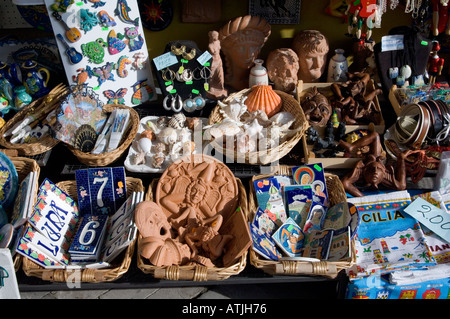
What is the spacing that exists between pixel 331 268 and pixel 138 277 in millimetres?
1122

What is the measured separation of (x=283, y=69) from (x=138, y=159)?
4.94 feet

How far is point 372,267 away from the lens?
2.46 metres

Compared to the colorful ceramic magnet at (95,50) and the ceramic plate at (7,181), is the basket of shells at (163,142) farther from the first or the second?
the ceramic plate at (7,181)

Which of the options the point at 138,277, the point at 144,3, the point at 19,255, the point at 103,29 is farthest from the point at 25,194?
the point at 144,3

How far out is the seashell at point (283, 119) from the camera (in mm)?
3166

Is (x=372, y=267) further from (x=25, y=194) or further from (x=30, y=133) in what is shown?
(x=30, y=133)

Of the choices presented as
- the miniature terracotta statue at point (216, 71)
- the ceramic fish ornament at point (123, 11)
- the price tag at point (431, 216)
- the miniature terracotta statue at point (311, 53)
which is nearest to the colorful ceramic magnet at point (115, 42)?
the ceramic fish ornament at point (123, 11)

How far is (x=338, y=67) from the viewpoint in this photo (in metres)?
3.66

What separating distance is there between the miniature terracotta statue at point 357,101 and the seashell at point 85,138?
2.00 m

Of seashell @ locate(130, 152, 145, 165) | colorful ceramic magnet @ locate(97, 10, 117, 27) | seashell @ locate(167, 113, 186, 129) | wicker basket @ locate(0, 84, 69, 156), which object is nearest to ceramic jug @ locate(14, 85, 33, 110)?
wicker basket @ locate(0, 84, 69, 156)

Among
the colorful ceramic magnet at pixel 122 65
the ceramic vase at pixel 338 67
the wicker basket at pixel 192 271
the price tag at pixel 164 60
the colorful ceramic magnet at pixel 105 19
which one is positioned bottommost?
the wicker basket at pixel 192 271

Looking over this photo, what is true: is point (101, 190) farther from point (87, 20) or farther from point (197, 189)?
point (87, 20)

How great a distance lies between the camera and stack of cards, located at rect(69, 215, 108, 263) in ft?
8.08

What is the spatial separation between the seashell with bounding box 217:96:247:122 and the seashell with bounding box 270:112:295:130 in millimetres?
251
